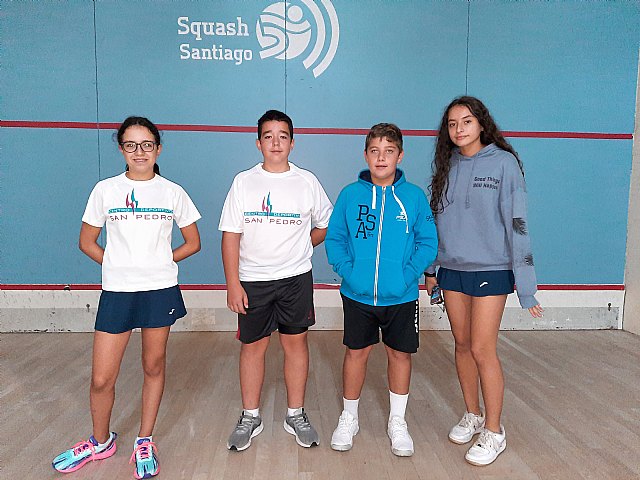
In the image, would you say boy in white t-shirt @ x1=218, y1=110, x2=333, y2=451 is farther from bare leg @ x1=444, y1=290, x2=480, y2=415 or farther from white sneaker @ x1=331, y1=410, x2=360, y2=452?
bare leg @ x1=444, y1=290, x2=480, y2=415

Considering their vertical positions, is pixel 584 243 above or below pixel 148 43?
below

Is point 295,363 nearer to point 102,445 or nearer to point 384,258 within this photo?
point 384,258

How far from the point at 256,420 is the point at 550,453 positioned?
1.20 meters

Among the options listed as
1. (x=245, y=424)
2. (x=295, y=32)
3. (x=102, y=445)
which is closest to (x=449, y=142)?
(x=245, y=424)

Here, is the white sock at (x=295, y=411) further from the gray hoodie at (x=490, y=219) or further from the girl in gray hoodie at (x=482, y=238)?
the gray hoodie at (x=490, y=219)

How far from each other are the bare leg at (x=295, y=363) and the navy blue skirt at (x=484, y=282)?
0.67 m

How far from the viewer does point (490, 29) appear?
3.70 metres

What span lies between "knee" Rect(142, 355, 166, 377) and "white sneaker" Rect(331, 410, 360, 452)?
74cm

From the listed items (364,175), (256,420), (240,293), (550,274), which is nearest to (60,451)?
(256,420)

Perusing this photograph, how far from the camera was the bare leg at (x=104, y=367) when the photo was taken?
1.83 m

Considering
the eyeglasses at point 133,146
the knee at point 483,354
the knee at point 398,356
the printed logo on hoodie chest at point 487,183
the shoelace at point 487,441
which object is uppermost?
the eyeglasses at point 133,146

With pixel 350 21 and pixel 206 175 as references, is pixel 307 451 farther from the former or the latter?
pixel 350 21

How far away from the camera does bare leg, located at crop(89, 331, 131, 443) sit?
5.99 ft

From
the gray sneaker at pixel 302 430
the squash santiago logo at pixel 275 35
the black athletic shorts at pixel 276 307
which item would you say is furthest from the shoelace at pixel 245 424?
the squash santiago logo at pixel 275 35
